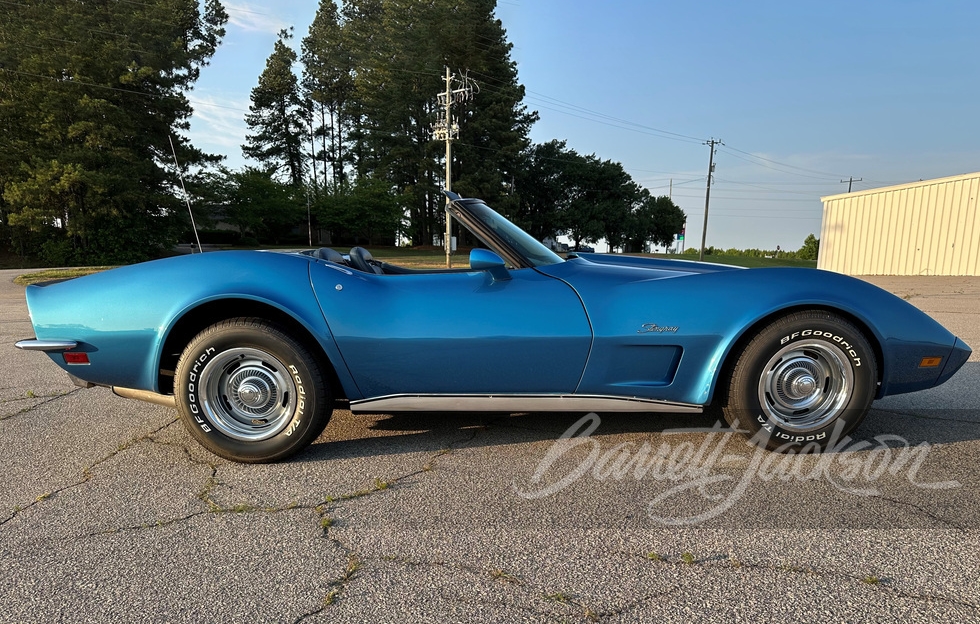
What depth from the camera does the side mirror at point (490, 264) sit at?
2463 mm

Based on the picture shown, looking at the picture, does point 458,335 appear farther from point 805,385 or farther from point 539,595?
point 805,385

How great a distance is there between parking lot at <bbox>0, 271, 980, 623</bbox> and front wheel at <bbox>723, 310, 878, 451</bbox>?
0.48 feet

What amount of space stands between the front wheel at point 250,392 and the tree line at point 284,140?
94.5 ft

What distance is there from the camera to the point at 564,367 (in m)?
2.48

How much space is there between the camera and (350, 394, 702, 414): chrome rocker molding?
2520 mm

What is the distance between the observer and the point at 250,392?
8.34 feet

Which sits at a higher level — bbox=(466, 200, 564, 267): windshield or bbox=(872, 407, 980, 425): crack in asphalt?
bbox=(466, 200, 564, 267): windshield

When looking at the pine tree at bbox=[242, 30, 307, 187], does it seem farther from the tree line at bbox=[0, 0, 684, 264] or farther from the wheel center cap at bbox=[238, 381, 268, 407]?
the wheel center cap at bbox=[238, 381, 268, 407]

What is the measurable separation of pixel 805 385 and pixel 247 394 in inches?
103

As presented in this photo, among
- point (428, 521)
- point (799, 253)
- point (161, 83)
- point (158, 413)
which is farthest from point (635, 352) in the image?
point (799, 253)

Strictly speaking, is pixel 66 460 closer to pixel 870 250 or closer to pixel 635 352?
pixel 635 352

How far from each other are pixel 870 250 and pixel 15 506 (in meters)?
26.5

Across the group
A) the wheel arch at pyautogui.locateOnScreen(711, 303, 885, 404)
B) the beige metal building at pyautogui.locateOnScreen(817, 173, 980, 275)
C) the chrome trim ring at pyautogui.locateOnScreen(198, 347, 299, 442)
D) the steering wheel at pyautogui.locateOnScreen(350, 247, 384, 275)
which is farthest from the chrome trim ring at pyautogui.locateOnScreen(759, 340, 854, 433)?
the beige metal building at pyautogui.locateOnScreen(817, 173, 980, 275)

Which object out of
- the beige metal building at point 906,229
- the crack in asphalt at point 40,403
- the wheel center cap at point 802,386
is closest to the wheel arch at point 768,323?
the wheel center cap at point 802,386
